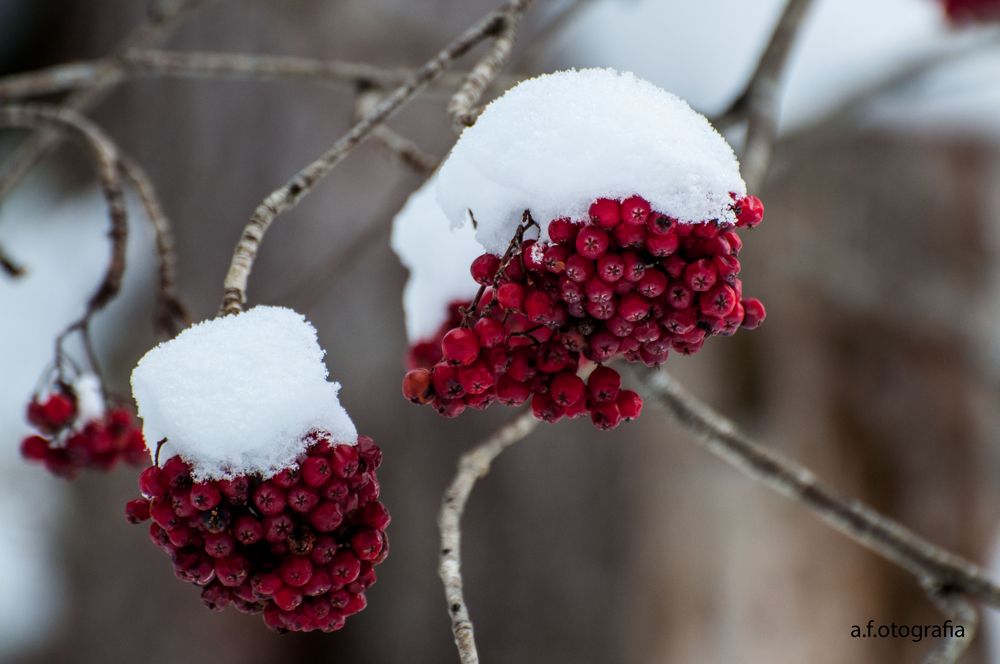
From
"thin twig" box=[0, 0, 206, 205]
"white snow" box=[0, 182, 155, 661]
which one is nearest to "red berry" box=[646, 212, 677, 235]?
"thin twig" box=[0, 0, 206, 205]

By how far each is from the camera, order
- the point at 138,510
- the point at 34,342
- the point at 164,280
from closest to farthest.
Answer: the point at 138,510, the point at 164,280, the point at 34,342

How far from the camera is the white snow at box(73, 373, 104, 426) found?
3.30ft

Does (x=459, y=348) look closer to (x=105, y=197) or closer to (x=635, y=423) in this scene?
(x=105, y=197)

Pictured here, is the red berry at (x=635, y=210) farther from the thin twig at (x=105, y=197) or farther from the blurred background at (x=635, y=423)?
the blurred background at (x=635, y=423)

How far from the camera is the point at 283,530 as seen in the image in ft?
1.93

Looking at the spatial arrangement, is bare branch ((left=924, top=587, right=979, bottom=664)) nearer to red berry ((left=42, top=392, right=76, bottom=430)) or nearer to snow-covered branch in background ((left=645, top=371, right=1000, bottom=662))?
snow-covered branch in background ((left=645, top=371, right=1000, bottom=662))

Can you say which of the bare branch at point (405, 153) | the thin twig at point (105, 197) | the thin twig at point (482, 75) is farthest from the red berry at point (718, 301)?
the thin twig at point (105, 197)

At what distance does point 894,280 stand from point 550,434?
1.50 metres

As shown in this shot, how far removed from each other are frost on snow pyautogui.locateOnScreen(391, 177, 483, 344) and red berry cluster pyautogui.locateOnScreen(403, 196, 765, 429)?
256mm

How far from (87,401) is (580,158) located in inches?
30.2

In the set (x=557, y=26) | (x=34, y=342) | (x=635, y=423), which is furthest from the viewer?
(x=34, y=342)

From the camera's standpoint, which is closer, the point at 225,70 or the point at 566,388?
the point at 566,388

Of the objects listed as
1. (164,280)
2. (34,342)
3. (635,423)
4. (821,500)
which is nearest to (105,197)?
(164,280)

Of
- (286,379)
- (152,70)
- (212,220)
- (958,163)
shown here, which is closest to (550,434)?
(212,220)
